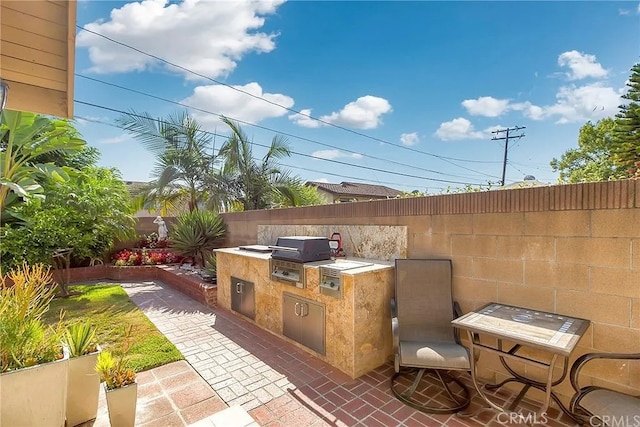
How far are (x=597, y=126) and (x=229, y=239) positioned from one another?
2124 cm

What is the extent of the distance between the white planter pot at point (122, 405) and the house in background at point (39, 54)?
2564 millimetres

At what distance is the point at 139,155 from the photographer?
32.3 feet

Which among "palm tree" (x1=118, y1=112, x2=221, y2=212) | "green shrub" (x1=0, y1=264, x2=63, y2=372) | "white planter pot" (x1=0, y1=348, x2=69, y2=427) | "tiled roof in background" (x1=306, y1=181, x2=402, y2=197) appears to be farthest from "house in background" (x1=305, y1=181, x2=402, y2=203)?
"white planter pot" (x1=0, y1=348, x2=69, y2=427)

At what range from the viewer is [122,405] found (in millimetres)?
2199

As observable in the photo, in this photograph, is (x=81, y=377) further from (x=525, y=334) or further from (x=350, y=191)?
(x=350, y=191)

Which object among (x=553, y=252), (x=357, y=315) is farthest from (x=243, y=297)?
(x=553, y=252)

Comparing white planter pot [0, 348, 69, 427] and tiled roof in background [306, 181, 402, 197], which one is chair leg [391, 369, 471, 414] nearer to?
white planter pot [0, 348, 69, 427]

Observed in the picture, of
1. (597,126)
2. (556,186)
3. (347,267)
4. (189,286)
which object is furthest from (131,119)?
(597,126)

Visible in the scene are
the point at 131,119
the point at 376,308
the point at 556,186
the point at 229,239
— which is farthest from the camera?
the point at 131,119

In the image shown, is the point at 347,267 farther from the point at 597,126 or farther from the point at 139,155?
the point at 597,126

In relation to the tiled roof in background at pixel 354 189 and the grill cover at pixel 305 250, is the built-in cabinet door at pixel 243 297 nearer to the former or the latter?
the grill cover at pixel 305 250

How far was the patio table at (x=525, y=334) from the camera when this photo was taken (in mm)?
1980

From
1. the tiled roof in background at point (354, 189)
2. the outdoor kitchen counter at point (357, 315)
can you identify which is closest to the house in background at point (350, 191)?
the tiled roof in background at point (354, 189)

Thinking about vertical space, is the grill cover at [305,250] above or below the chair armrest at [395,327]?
above
